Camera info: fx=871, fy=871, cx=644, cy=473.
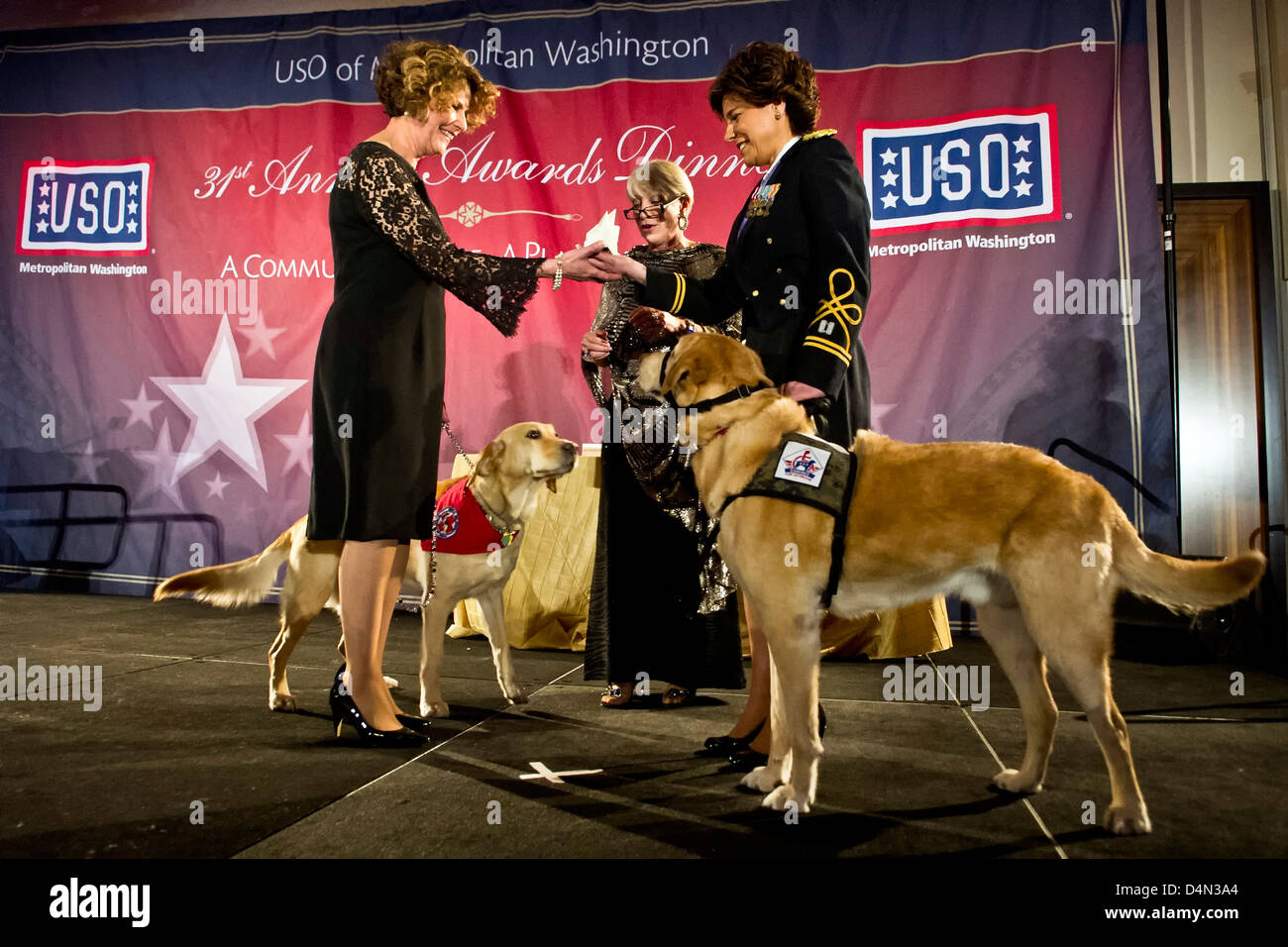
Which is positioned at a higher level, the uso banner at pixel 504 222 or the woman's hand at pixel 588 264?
the uso banner at pixel 504 222

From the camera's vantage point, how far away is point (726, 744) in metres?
2.72

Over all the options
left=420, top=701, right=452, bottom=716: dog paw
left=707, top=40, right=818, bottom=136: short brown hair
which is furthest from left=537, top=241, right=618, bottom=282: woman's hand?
left=420, top=701, right=452, bottom=716: dog paw

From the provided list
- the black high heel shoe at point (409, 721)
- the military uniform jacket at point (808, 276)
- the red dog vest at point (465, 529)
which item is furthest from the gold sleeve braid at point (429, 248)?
the black high heel shoe at point (409, 721)

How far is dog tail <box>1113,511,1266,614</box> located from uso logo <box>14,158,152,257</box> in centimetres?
728

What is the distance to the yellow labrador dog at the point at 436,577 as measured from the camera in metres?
3.20

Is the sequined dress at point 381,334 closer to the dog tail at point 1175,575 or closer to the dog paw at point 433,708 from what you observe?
the dog paw at point 433,708

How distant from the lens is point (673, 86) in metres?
6.15
